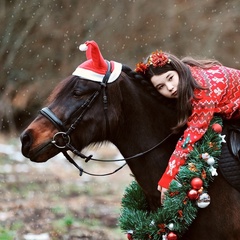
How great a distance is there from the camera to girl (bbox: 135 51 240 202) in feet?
12.8

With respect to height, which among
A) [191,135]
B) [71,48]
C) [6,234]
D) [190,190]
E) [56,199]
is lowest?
[56,199]

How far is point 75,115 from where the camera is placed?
154 inches

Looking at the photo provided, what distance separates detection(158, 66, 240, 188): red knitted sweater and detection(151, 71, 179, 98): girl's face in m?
0.12

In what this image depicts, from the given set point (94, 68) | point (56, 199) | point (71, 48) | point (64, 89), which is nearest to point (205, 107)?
point (94, 68)

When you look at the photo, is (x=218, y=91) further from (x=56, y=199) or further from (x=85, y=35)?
(x=85, y=35)

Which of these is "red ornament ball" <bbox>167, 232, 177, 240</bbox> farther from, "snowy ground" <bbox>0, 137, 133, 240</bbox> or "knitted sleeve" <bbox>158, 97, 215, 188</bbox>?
"snowy ground" <bbox>0, 137, 133, 240</bbox>

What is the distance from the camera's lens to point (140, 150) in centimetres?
409

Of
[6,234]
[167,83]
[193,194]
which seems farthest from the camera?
[6,234]

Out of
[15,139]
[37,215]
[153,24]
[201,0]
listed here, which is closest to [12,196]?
[37,215]

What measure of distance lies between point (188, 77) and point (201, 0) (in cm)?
950

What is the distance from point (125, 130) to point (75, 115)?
347 millimetres

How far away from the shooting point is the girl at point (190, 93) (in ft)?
12.8

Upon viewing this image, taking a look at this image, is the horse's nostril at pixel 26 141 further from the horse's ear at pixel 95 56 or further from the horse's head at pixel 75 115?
the horse's ear at pixel 95 56

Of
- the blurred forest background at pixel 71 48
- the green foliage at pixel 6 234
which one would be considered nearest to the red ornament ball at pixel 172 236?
the green foliage at pixel 6 234
